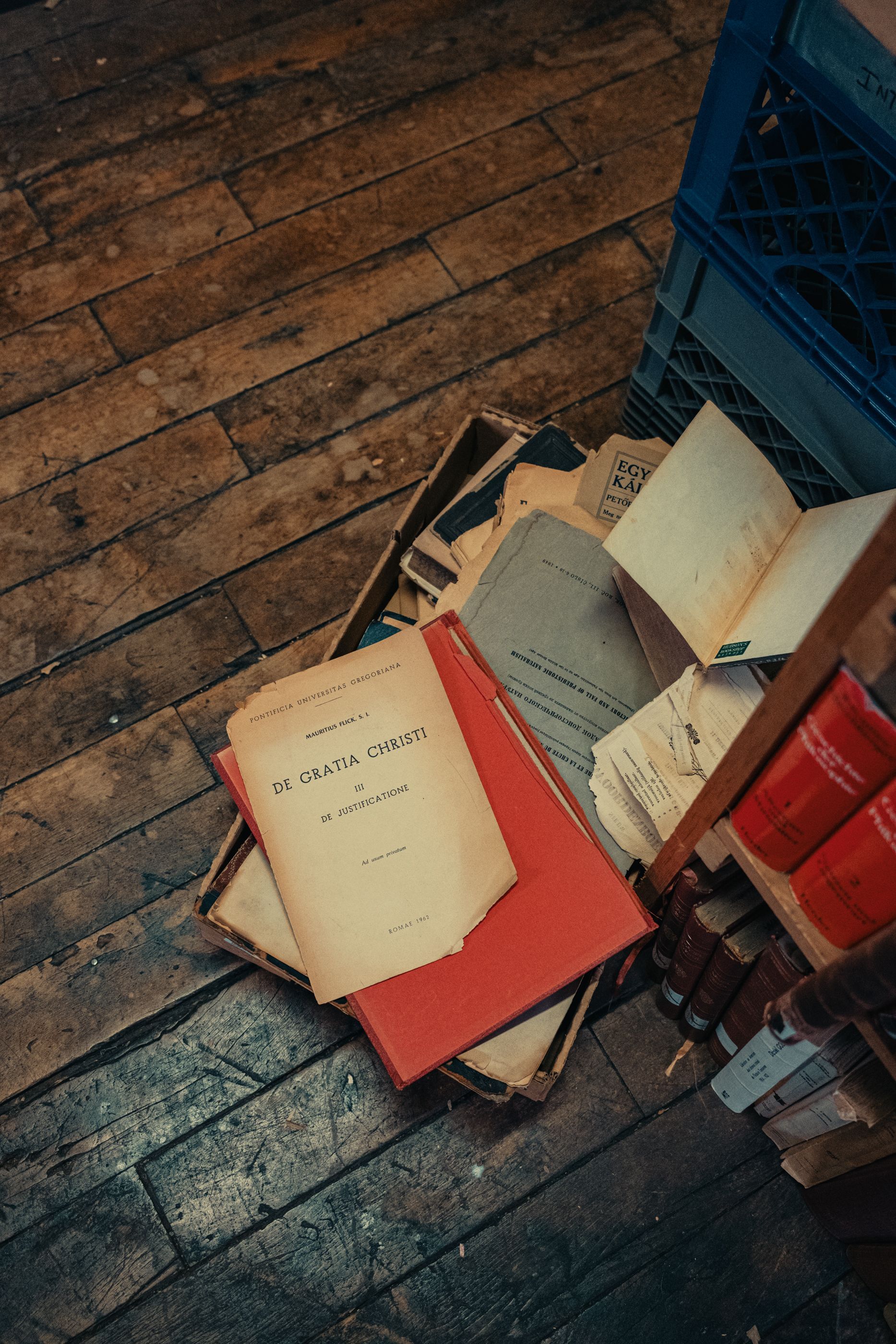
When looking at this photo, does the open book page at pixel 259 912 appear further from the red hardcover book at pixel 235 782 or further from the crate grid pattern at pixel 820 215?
the crate grid pattern at pixel 820 215

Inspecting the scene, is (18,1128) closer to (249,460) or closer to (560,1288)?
(560,1288)

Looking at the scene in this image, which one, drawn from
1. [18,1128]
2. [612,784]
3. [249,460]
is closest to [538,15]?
[249,460]

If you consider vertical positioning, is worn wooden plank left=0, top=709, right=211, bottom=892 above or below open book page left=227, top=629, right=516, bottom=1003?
below

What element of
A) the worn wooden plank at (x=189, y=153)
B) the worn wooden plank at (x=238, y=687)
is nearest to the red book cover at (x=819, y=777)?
the worn wooden plank at (x=238, y=687)

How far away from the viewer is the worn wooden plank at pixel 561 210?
6.45 ft

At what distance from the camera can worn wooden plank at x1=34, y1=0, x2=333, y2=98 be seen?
2.09 metres

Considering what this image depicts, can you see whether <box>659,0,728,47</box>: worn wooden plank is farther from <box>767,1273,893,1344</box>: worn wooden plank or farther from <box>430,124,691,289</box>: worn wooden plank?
<box>767,1273,893,1344</box>: worn wooden plank

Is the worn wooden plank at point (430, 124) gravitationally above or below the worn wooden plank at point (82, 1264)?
above

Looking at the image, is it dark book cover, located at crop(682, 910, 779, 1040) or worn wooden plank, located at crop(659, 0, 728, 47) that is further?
worn wooden plank, located at crop(659, 0, 728, 47)

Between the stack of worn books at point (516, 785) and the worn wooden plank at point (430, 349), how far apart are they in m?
0.61

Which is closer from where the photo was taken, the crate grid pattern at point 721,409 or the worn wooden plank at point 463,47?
the crate grid pattern at point 721,409

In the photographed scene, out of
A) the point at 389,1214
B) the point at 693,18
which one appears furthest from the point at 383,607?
the point at 693,18

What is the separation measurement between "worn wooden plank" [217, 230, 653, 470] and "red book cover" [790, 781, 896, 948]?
1157 millimetres

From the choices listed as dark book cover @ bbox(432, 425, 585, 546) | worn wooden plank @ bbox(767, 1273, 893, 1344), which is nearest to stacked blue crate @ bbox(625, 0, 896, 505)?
dark book cover @ bbox(432, 425, 585, 546)
